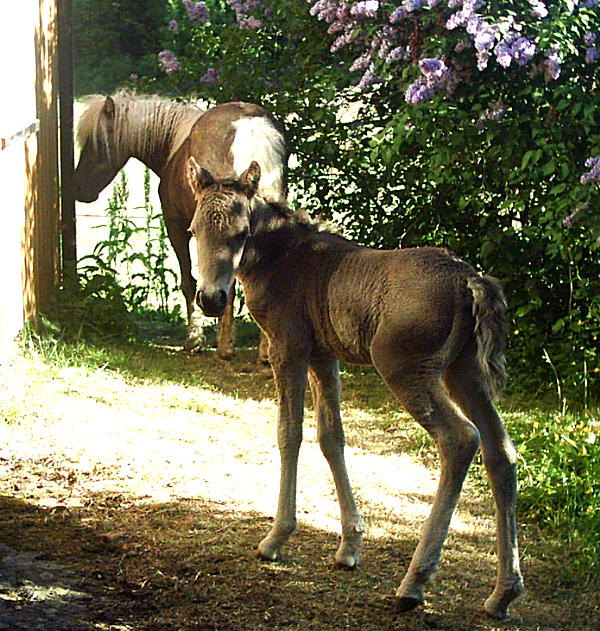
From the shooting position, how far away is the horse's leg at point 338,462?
470 centimetres

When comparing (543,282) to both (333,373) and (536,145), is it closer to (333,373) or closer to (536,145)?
(536,145)

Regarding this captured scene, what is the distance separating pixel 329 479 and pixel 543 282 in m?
2.56

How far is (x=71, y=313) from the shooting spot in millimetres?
9000

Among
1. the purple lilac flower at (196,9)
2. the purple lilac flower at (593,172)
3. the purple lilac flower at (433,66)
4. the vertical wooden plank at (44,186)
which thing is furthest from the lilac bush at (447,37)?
the vertical wooden plank at (44,186)

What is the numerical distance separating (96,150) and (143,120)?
20.8 inches

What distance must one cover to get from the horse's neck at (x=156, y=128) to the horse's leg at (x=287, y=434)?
4.81 meters

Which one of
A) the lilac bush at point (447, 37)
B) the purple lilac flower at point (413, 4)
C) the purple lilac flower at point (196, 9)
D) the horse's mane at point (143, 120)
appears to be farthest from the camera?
the purple lilac flower at point (196, 9)

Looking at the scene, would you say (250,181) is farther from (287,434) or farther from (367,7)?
(367,7)

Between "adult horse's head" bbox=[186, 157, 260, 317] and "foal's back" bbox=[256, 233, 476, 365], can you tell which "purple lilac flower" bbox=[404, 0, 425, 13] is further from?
"adult horse's head" bbox=[186, 157, 260, 317]

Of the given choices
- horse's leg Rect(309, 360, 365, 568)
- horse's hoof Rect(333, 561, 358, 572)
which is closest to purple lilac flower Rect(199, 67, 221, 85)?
horse's leg Rect(309, 360, 365, 568)

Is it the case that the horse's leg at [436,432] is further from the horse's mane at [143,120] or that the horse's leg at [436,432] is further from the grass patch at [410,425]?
the horse's mane at [143,120]

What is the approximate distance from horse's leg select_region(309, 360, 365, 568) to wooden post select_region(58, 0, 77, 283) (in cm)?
529

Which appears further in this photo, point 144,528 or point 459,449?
point 144,528

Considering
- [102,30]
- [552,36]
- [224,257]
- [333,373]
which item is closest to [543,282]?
[552,36]
